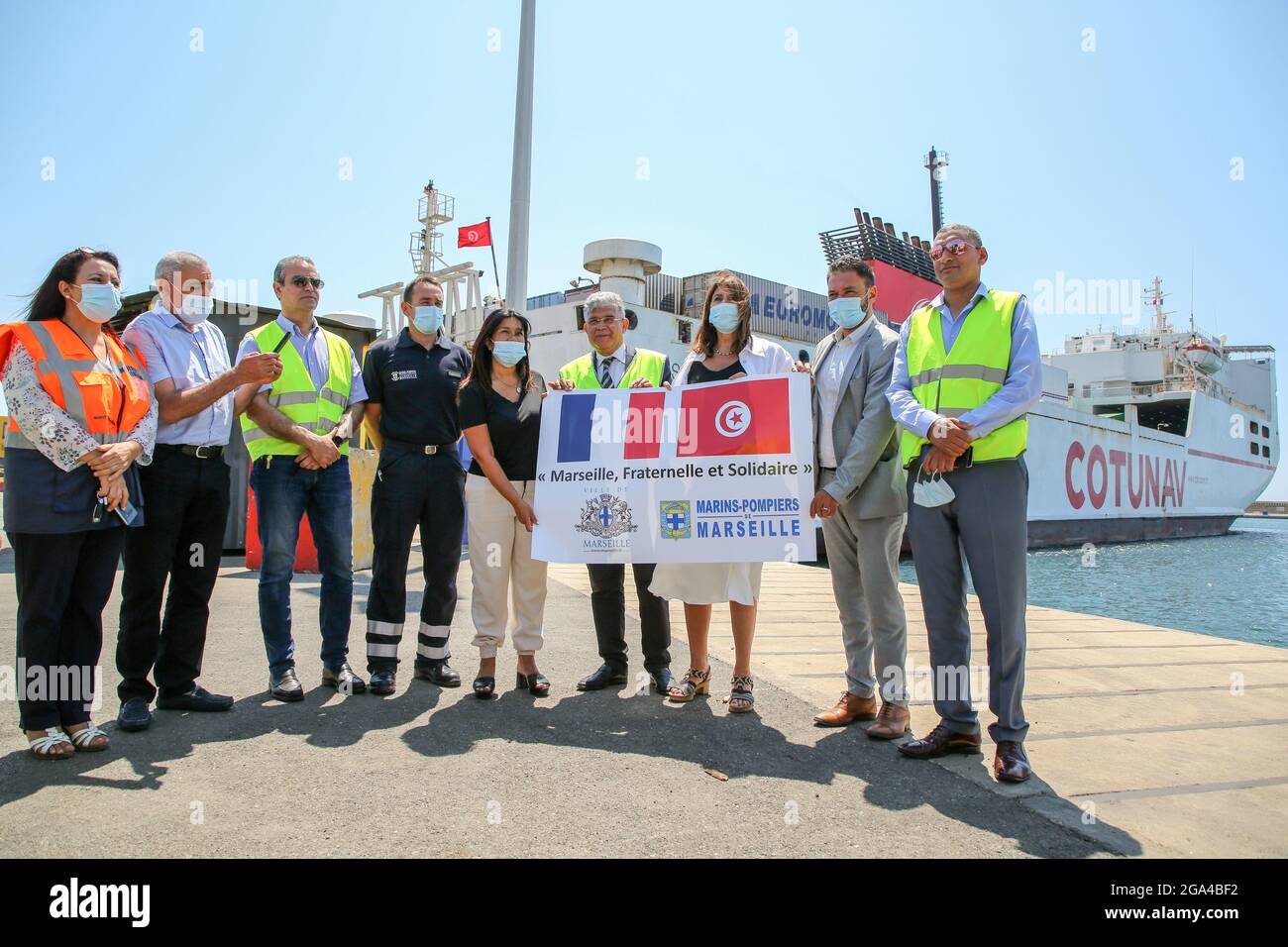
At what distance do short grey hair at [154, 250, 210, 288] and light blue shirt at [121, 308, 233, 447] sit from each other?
16 centimetres

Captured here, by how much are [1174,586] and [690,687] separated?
55.6 ft

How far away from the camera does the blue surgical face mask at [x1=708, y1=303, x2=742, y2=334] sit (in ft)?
12.7

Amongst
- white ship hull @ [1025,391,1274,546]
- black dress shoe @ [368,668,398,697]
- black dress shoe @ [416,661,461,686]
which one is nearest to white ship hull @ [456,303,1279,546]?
white ship hull @ [1025,391,1274,546]

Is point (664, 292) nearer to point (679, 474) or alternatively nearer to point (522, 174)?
point (522, 174)

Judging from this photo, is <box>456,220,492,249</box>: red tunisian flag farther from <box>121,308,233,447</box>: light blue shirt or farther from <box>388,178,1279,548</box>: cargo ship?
<box>121,308,233,447</box>: light blue shirt

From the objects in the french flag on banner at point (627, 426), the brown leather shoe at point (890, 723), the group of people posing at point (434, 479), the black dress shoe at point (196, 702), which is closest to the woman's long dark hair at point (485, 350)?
the group of people posing at point (434, 479)

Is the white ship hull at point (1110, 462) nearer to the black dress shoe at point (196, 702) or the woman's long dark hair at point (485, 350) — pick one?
the woman's long dark hair at point (485, 350)

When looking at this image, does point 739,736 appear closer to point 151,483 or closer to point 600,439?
point 600,439

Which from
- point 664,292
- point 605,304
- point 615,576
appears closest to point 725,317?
point 605,304

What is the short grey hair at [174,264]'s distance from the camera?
362 cm

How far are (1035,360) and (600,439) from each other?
2051 millimetres

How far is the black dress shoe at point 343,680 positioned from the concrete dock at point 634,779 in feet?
0.49

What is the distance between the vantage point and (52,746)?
2916 millimetres
